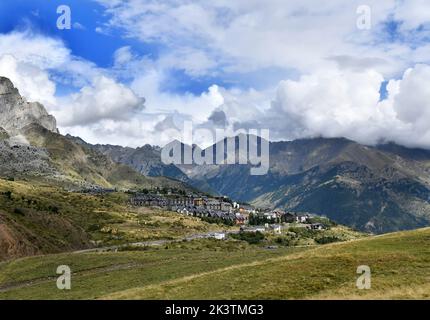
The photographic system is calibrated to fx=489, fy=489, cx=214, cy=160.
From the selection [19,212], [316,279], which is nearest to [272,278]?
[316,279]

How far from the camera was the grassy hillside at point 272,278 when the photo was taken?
150 feet

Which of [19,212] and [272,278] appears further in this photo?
[19,212]

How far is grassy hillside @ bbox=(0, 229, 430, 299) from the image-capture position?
45.8m

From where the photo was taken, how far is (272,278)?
5150 centimetres

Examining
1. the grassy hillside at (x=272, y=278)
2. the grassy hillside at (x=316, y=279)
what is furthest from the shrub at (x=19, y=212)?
the grassy hillside at (x=316, y=279)

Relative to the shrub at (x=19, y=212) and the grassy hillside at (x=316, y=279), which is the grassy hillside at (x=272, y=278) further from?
the shrub at (x=19, y=212)

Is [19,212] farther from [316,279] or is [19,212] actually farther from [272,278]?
[316,279]

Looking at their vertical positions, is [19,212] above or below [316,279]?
above

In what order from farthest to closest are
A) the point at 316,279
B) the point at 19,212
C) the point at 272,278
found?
the point at 19,212
the point at 272,278
the point at 316,279

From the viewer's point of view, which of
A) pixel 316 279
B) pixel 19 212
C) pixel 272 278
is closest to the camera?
pixel 316 279

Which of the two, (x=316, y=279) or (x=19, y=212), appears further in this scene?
(x=19, y=212)
